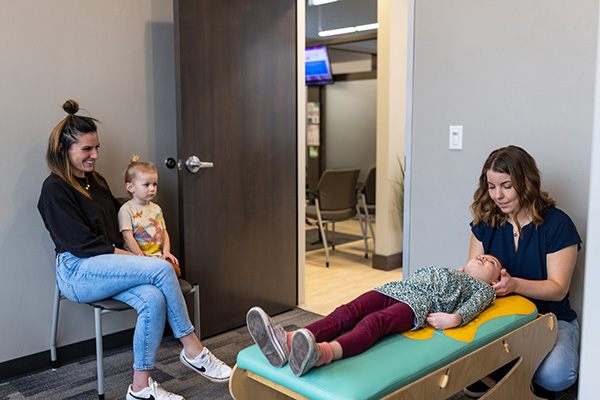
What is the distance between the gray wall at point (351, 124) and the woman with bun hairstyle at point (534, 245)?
5.12 m

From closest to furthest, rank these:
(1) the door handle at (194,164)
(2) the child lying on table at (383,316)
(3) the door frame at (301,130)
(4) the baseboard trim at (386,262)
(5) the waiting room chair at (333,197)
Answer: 1. (2) the child lying on table at (383,316)
2. (1) the door handle at (194,164)
3. (3) the door frame at (301,130)
4. (4) the baseboard trim at (386,262)
5. (5) the waiting room chair at (333,197)

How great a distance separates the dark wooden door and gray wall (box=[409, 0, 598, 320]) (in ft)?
3.12

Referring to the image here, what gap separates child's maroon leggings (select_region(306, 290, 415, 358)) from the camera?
1.69m

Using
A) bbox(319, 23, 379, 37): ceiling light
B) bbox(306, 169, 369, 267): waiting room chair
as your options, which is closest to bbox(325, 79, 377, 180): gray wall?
bbox(319, 23, 379, 37): ceiling light

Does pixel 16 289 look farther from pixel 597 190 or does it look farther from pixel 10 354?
pixel 597 190

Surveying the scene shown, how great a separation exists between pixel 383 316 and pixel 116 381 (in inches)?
55.8

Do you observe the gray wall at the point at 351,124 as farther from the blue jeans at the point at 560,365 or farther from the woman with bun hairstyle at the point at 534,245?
the blue jeans at the point at 560,365

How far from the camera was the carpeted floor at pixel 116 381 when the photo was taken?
7.83ft

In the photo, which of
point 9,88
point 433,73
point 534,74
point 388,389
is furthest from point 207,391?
point 534,74

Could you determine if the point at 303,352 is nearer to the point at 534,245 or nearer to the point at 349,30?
the point at 534,245

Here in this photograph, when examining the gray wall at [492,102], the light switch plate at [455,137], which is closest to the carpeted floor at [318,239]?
the gray wall at [492,102]

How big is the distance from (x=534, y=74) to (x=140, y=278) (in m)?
1.91

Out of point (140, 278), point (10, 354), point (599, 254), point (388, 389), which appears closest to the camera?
point (599, 254)

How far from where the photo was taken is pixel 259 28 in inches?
127
